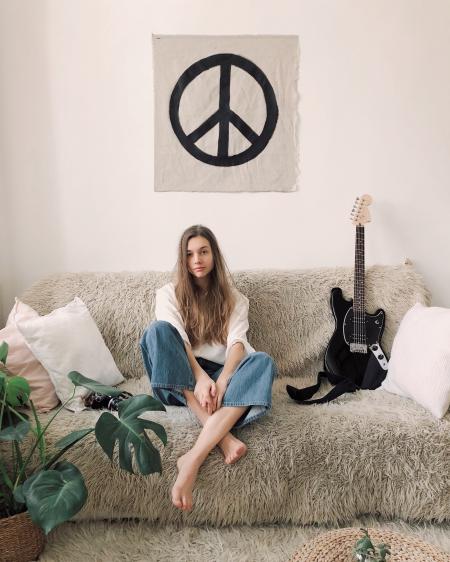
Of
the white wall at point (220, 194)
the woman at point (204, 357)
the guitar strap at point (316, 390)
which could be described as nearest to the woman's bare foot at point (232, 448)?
the woman at point (204, 357)

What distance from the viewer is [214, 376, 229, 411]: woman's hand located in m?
1.66

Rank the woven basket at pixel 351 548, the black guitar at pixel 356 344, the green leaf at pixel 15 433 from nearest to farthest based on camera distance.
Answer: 1. the woven basket at pixel 351 548
2. the green leaf at pixel 15 433
3. the black guitar at pixel 356 344

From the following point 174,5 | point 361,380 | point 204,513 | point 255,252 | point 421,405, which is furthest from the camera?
point 255,252

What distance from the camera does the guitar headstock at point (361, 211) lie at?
2.27 m

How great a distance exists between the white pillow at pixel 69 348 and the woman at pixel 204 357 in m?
0.25

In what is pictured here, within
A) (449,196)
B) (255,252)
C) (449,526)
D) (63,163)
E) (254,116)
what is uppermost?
(254,116)

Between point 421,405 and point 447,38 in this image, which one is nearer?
point 421,405

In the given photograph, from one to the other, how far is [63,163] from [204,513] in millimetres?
1610

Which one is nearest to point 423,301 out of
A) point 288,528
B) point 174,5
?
point 288,528

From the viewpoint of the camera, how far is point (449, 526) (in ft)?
5.42

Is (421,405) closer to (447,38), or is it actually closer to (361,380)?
(361,380)

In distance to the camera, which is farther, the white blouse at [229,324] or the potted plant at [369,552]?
the white blouse at [229,324]

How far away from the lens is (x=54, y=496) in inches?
50.7

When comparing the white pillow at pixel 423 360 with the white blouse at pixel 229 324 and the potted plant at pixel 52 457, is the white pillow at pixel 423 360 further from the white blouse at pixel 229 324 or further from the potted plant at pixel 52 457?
the potted plant at pixel 52 457
